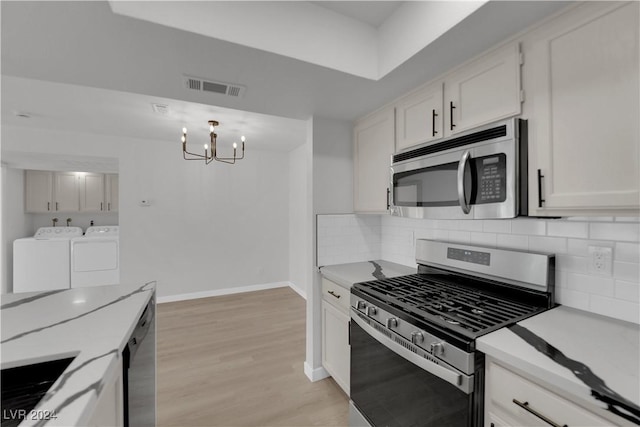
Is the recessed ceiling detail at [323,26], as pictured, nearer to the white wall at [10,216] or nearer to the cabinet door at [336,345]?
the cabinet door at [336,345]

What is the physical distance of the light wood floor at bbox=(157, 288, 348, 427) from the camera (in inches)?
76.5

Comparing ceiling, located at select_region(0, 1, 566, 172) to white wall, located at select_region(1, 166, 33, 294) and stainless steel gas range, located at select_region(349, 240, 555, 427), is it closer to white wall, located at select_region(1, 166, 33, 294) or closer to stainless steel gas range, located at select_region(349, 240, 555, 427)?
stainless steel gas range, located at select_region(349, 240, 555, 427)

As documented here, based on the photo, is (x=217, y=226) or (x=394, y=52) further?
(x=217, y=226)

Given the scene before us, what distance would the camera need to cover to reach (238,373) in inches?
95.8

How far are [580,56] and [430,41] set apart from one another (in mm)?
595

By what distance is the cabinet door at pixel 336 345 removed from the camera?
1.99 meters

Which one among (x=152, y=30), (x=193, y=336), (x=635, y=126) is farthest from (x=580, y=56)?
(x=193, y=336)

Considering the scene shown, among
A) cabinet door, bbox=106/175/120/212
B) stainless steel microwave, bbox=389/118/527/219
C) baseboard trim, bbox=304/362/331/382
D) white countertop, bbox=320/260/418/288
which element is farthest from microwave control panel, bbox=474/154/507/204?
cabinet door, bbox=106/175/120/212

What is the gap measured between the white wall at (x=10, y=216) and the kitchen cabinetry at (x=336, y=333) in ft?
17.6

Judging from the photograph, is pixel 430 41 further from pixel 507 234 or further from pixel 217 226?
pixel 217 226

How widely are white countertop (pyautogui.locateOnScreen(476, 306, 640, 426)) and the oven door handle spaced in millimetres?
155

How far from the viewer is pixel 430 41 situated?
1.37m

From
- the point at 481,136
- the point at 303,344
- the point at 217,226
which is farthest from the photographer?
the point at 217,226

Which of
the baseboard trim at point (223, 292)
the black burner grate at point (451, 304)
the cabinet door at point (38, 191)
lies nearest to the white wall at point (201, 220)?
the baseboard trim at point (223, 292)
